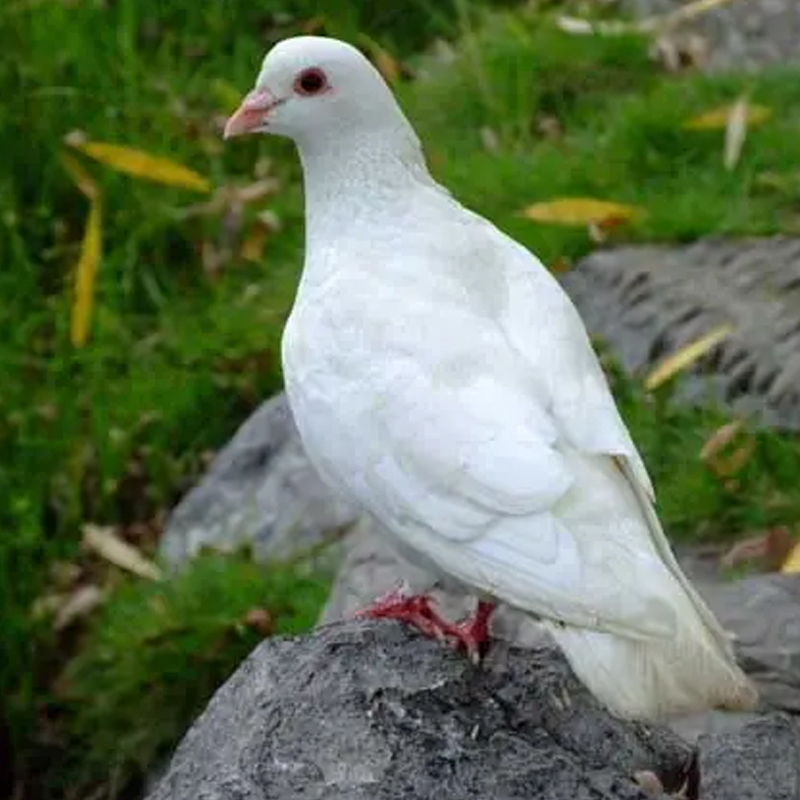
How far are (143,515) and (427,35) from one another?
2.19 metres

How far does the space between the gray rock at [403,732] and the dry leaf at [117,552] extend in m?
2.31

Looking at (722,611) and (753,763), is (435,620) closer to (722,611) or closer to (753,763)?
(753,763)

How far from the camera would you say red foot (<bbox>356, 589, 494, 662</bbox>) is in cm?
420

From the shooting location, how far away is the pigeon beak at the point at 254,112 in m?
4.45

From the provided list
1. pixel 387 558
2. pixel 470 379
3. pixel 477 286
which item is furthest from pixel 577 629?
pixel 387 558

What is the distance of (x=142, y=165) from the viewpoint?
7.53m

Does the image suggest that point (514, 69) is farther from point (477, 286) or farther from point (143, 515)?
point (477, 286)

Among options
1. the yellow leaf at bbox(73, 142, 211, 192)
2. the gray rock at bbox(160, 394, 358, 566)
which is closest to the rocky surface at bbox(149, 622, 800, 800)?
the gray rock at bbox(160, 394, 358, 566)

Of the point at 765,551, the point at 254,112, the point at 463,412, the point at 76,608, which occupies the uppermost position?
the point at 254,112

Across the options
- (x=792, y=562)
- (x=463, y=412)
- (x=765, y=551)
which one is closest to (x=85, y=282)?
(x=765, y=551)

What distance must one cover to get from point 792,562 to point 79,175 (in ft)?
9.54

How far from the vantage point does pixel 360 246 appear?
438 centimetres

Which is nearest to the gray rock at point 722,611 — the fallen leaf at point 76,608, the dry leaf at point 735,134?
the fallen leaf at point 76,608

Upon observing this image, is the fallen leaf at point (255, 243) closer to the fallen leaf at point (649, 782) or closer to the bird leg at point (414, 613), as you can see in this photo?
the bird leg at point (414, 613)
